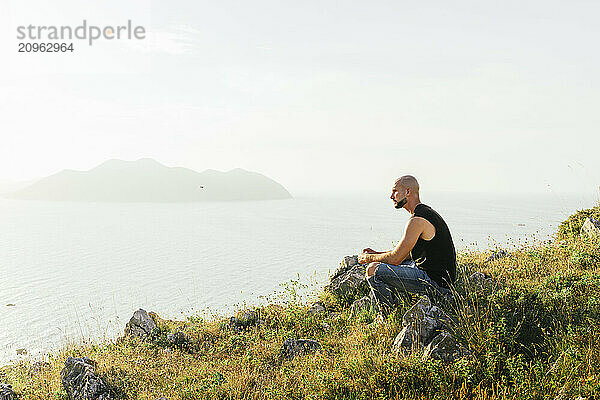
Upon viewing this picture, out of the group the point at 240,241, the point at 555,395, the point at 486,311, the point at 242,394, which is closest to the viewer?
the point at 555,395

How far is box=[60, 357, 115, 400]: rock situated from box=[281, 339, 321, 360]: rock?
9.81ft

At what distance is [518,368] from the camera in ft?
19.1

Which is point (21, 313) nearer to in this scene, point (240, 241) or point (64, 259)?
point (64, 259)

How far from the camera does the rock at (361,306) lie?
367 inches

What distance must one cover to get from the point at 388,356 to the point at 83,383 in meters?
5.05

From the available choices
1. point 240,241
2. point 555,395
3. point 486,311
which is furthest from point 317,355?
point 240,241

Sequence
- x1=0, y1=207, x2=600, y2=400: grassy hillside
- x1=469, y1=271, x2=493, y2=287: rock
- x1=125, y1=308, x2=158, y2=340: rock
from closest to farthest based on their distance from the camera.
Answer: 1. x1=0, y1=207, x2=600, y2=400: grassy hillside
2. x1=469, y1=271, x2=493, y2=287: rock
3. x1=125, y1=308, x2=158, y2=340: rock

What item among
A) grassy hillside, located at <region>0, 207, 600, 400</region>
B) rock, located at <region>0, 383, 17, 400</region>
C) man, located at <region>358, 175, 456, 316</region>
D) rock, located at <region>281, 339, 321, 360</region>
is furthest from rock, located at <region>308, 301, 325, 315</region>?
rock, located at <region>0, 383, 17, 400</region>

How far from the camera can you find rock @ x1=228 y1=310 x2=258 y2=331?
10.3 meters

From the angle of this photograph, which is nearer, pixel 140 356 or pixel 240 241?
pixel 140 356

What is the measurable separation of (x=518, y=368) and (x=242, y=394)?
155 inches

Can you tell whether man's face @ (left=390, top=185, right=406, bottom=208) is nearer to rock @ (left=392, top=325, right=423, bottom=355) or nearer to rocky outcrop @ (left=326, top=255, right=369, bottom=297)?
rock @ (left=392, top=325, right=423, bottom=355)

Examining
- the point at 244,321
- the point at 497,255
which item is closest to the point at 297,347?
the point at 244,321

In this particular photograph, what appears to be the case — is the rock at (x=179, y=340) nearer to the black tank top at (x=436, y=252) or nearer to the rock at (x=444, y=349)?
the black tank top at (x=436, y=252)
